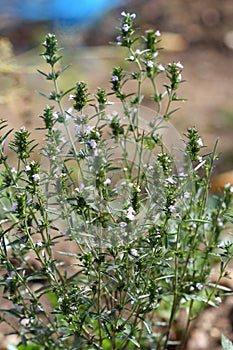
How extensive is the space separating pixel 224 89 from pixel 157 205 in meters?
3.25

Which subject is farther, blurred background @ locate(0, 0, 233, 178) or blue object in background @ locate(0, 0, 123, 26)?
blue object in background @ locate(0, 0, 123, 26)

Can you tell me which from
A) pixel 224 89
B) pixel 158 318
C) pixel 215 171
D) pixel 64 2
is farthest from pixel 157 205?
pixel 64 2

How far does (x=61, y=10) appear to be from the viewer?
5629mm

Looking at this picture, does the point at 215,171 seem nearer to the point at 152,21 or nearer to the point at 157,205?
the point at 157,205

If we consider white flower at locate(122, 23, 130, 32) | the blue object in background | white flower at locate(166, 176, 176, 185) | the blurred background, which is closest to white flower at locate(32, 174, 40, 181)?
white flower at locate(166, 176, 176, 185)

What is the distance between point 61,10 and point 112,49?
695 mm

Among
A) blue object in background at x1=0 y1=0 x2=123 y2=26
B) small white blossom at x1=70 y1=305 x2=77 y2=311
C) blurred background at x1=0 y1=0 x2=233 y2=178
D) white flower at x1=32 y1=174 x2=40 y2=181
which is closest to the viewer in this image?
white flower at x1=32 y1=174 x2=40 y2=181

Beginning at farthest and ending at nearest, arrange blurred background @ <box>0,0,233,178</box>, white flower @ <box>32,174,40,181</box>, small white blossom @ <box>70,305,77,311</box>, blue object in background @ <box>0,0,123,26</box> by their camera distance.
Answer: blue object in background @ <box>0,0,123,26</box>, blurred background @ <box>0,0,233,178</box>, small white blossom @ <box>70,305,77,311</box>, white flower @ <box>32,174,40,181</box>

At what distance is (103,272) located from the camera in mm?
1823

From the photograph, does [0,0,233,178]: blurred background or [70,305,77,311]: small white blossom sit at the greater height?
[0,0,233,178]: blurred background

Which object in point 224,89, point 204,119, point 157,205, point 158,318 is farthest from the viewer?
point 224,89

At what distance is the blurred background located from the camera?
4.42 meters

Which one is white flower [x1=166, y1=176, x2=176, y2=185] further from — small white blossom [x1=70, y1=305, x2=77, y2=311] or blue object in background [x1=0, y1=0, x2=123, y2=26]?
blue object in background [x1=0, y1=0, x2=123, y2=26]

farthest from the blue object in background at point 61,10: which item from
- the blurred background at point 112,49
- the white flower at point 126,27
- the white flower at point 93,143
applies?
the white flower at point 93,143
